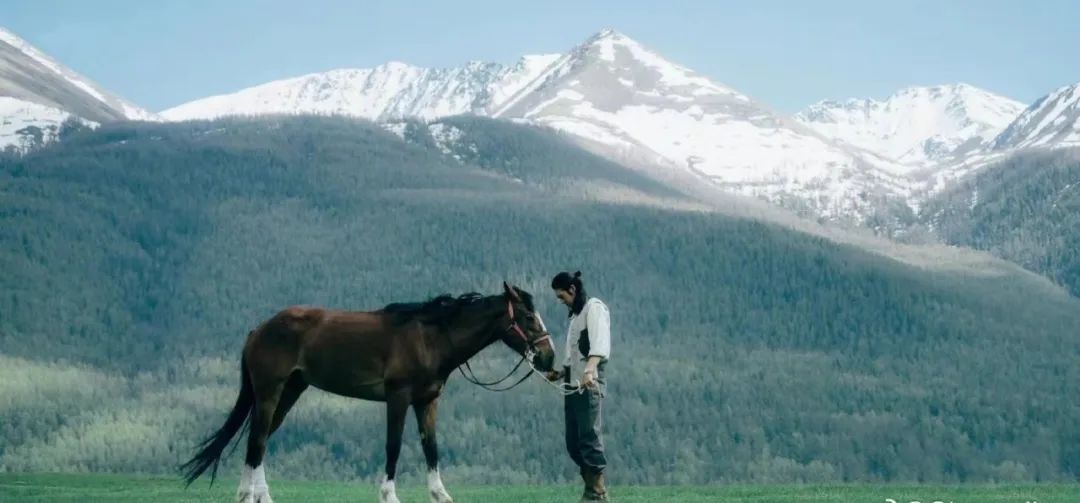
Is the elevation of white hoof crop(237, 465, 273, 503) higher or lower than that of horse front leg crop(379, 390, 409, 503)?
lower

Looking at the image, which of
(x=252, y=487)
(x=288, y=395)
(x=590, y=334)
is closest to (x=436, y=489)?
(x=252, y=487)

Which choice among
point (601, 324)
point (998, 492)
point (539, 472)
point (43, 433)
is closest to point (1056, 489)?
point (998, 492)

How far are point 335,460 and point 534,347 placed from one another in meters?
164

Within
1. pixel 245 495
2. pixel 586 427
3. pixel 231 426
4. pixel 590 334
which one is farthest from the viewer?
pixel 231 426

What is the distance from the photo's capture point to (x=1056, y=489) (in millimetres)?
34156

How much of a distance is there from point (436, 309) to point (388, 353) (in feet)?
A: 4.06

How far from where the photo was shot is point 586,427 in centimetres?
2784

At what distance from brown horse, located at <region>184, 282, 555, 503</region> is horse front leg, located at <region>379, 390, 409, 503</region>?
2 centimetres

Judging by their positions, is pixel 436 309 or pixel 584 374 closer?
pixel 584 374

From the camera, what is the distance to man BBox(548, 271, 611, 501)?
27531 mm

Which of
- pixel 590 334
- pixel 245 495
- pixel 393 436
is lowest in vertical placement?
pixel 245 495

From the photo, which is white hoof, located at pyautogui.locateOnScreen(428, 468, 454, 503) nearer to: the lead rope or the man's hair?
the lead rope

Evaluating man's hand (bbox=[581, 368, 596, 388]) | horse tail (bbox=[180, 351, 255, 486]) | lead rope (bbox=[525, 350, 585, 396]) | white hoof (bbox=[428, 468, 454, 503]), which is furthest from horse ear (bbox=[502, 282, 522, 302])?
horse tail (bbox=[180, 351, 255, 486])

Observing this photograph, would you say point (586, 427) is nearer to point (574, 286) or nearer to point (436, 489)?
point (574, 286)
